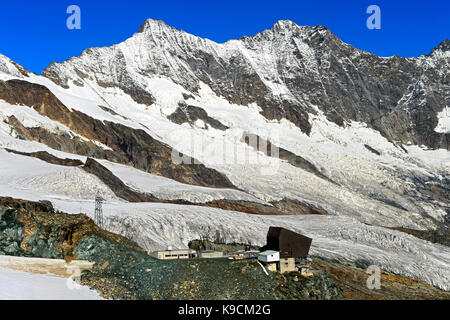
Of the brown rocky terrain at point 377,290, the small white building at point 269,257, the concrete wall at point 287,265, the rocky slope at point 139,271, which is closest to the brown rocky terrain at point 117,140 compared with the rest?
the brown rocky terrain at point 377,290

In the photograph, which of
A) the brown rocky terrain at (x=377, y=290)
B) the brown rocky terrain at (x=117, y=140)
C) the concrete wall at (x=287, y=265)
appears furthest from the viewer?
the brown rocky terrain at (x=117, y=140)

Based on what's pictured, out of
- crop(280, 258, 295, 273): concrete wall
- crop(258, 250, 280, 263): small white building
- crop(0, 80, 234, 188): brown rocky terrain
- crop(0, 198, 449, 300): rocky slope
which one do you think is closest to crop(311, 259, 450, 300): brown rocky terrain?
crop(280, 258, 295, 273): concrete wall

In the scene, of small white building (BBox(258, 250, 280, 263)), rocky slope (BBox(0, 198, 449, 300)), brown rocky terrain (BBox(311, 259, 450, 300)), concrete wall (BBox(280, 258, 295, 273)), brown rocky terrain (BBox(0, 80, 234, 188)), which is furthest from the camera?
brown rocky terrain (BBox(0, 80, 234, 188))

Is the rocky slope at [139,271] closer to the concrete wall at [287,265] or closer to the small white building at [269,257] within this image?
the concrete wall at [287,265]

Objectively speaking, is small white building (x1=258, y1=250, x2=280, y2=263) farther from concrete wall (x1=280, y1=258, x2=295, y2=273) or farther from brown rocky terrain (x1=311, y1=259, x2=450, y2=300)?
brown rocky terrain (x1=311, y1=259, x2=450, y2=300)

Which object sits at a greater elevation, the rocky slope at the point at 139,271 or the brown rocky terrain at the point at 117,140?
the brown rocky terrain at the point at 117,140

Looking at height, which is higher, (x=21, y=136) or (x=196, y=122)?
(x=196, y=122)

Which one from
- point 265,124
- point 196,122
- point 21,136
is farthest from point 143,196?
point 265,124

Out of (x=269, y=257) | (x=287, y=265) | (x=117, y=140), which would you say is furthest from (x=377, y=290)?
(x=117, y=140)

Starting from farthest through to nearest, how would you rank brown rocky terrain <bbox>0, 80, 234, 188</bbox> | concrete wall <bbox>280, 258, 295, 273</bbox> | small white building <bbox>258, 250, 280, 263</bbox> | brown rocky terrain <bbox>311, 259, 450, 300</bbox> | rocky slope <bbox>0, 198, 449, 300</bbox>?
brown rocky terrain <bbox>0, 80, 234, 188</bbox>
brown rocky terrain <bbox>311, 259, 450, 300</bbox>
concrete wall <bbox>280, 258, 295, 273</bbox>
small white building <bbox>258, 250, 280, 263</bbox>
rocky slope <bbox>0, 198, 449, 300</bbox>

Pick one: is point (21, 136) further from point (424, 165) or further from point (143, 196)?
point (424, 165)

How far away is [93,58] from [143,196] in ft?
403

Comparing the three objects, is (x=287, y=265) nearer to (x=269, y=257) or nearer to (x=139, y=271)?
(x=269, y=257)

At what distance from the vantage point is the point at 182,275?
30984 millimetres
